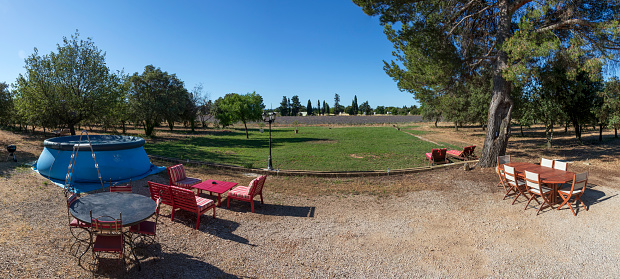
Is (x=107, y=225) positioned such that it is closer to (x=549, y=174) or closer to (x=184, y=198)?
(x=184, y=198)

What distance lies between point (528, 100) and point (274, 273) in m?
22.6

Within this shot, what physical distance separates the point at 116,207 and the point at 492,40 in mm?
16637

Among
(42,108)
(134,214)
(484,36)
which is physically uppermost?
(484,36)

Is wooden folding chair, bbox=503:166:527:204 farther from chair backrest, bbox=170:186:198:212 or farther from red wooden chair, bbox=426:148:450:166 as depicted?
chair backrest, bbox=170:186:198:212

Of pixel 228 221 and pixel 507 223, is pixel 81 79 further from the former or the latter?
pixel 507 223

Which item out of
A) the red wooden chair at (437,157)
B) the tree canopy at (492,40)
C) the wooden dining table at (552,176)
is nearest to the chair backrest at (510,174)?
the wooden dining table at (552,176)

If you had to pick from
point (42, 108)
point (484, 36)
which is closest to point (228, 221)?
point (484, 36)

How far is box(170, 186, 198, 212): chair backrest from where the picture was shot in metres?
5.89

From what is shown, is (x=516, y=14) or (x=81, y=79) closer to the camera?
(x=516, y=14)

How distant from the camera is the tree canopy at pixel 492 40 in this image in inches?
375

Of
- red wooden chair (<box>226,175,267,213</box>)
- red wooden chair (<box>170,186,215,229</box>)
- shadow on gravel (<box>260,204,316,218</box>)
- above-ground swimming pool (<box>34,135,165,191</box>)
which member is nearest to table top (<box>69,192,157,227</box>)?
red wooden chair (<box>170,186,215,229</box>)

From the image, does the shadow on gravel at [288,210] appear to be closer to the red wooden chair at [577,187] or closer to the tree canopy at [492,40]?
the red wooden chair at [577,187]

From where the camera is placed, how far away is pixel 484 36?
13469 mm

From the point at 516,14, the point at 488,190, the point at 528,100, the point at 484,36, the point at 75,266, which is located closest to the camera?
the point at 75,266
